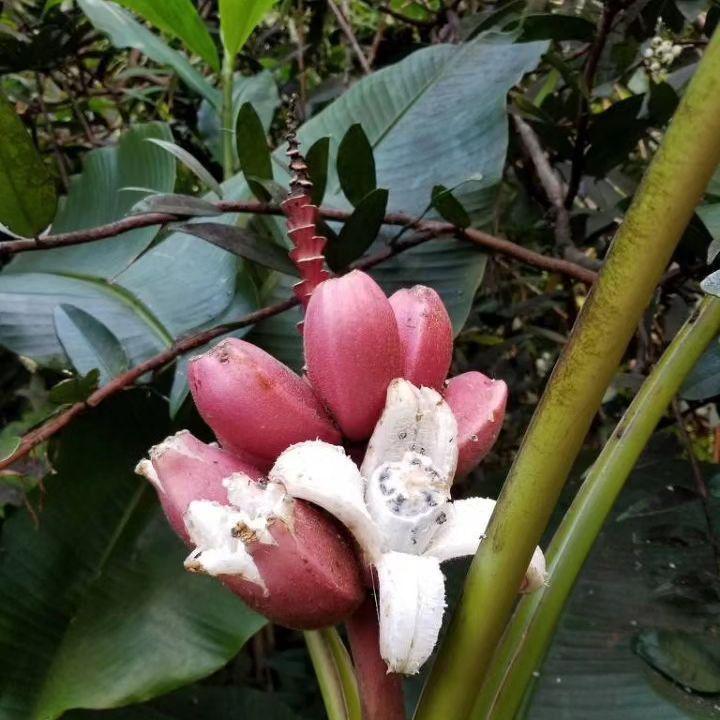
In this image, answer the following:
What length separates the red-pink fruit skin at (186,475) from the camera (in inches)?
13.1

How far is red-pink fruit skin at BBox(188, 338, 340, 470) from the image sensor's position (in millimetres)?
339

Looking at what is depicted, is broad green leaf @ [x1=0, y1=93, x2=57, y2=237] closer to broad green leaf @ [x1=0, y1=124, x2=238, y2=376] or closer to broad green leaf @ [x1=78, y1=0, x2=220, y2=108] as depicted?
broad green leaf @ [x1=0, y1=124, x2=238, y2=376]

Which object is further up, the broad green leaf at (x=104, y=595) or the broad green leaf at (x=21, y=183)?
the broad green leaf at (x=21, y=183)

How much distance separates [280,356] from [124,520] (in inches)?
7.6

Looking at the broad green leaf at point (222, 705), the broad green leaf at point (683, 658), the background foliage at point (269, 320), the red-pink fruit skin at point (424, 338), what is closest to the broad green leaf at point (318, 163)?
the background foliage at point (269, 320)

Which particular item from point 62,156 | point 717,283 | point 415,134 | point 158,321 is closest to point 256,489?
point 717,283

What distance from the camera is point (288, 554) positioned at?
11.7 inches

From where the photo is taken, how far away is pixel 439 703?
1.07ft

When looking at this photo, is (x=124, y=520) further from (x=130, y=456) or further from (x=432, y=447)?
(x=432, y=447)

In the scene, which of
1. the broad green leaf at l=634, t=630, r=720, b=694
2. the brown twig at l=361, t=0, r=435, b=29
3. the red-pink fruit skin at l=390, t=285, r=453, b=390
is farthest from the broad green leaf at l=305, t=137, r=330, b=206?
the brown twig at l=361, t=0, r=435, b=29

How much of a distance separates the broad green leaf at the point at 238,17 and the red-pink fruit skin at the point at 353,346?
45cm

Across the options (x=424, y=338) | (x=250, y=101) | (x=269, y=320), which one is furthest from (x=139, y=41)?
(x=424, y=338)

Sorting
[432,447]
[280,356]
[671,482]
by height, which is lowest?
[671,482]

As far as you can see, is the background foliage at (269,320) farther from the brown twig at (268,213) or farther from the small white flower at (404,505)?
the small white flower at (404,505)
